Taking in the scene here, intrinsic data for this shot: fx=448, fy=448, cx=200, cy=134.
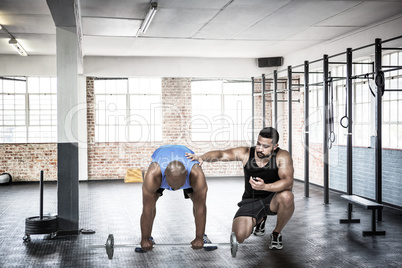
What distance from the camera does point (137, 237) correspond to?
484 centimetres

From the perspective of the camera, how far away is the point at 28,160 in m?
9.59

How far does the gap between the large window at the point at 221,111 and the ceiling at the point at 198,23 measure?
4.75 ft

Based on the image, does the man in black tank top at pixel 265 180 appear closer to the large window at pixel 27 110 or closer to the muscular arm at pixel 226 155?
the muscular arm at pixel 226 155

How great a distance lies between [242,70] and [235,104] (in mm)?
848

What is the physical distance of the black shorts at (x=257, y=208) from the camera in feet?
14.2

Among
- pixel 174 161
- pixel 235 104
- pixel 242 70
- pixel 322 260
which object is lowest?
pixel 322 260

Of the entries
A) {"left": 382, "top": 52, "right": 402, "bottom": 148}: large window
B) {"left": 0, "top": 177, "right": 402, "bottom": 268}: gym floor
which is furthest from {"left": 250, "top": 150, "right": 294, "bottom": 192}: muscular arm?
{"left": 382, "top": 52, "right": 402, "bottom": 148}: large window

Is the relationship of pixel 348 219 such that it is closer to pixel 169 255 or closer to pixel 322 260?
pixel 322 260

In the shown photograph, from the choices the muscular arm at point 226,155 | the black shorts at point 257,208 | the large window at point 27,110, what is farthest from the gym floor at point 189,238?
the large window at point 27,110

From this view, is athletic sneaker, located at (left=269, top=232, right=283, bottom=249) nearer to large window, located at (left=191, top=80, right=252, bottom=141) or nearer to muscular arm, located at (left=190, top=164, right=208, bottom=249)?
muscular arm, located at (left=190, top=164, right=208, bottom=249)

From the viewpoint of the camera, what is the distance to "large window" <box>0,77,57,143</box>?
31.5 feet

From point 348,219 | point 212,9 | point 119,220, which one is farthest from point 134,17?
point 348,219

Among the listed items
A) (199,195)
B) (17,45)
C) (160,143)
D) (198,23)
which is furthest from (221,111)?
(199,195)

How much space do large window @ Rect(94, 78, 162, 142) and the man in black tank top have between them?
19.5ft
